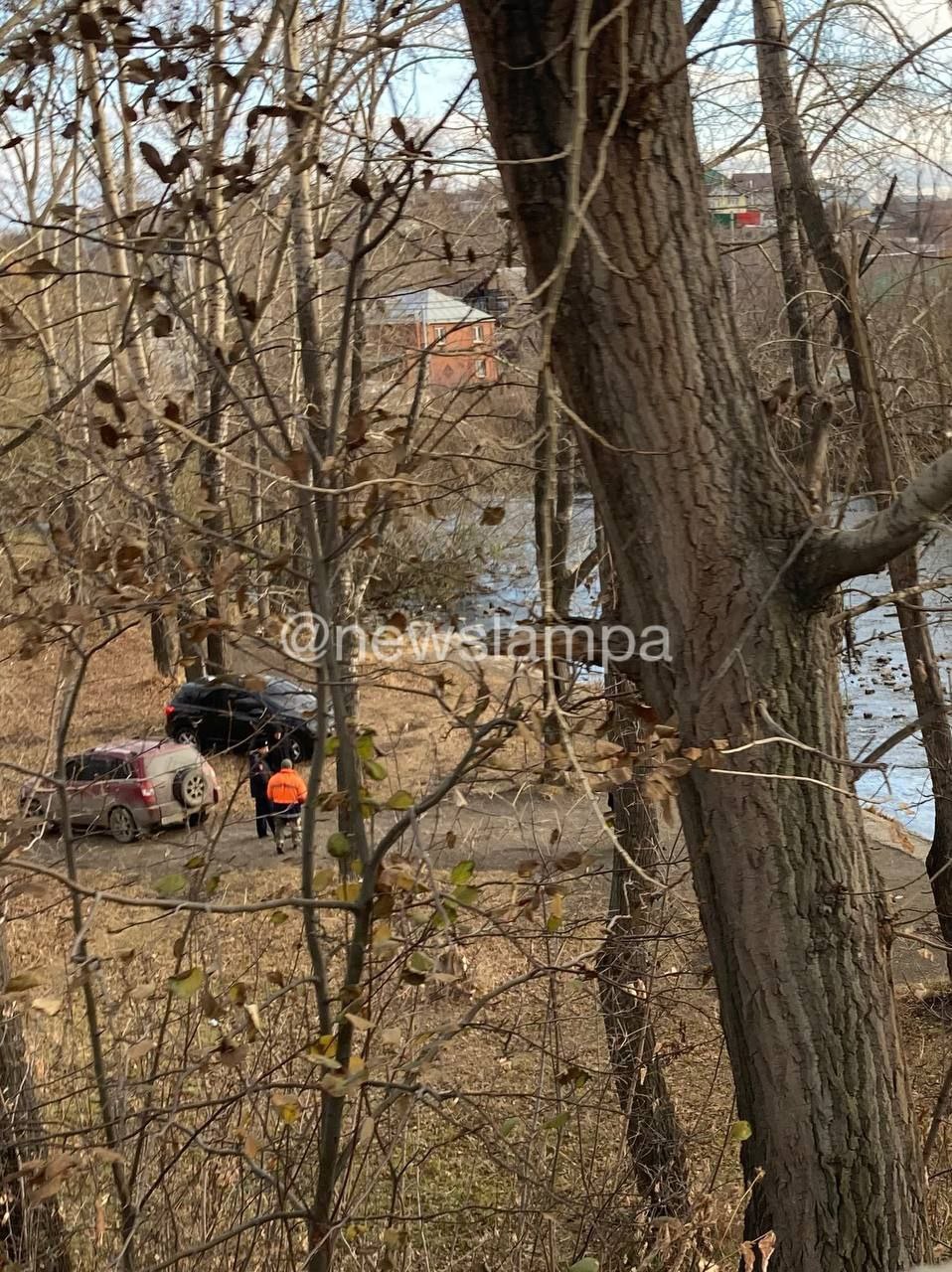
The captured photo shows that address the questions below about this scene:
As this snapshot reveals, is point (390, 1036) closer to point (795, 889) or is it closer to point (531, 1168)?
point (531, 1168)

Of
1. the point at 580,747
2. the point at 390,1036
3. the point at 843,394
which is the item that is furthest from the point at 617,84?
the point at 843,394

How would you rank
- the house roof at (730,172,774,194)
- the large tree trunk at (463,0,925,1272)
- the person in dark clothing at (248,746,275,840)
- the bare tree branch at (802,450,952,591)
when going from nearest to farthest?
the bare tree branch at (802,450,952,591)
the large tree trunk at (463,0,925,1272)
the person in dark clothing at (248,746,275,840)
the house roof at (730,172,774,194)

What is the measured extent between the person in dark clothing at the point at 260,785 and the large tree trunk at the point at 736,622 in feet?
4.67

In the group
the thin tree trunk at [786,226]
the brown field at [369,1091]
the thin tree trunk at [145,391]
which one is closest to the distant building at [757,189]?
the thin tree trunk at [786,226]

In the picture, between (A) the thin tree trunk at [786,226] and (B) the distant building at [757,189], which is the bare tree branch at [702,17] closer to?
(A) the thin tree trunk at [786,226]

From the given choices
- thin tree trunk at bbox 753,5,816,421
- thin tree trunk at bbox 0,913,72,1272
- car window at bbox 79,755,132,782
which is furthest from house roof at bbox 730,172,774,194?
thin tree trunk at bbox 0,913,72,1272

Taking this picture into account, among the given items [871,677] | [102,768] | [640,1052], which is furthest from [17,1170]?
[871,677]

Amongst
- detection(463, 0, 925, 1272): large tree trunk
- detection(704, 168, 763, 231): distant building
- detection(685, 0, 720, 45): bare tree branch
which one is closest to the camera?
detection(463, 0, 925, 1272): large tree trunk

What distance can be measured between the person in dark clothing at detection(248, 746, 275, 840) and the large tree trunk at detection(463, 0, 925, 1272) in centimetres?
142

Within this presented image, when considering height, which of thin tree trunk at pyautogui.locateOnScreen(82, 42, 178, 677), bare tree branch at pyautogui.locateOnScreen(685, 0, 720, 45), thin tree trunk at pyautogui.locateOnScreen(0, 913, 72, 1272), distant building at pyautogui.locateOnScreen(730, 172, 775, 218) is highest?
distant building at pyautogui.locateOnScreen(730, 172, 775, 218)

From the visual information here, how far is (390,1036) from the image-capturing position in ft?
8.00

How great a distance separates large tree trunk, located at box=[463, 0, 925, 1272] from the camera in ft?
10.5

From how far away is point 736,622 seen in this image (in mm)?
3260

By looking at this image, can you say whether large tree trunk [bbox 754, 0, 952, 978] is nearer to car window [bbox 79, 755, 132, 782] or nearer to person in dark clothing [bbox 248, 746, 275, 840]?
person in dark clothing [bbox 248, 746, 275, 840]
